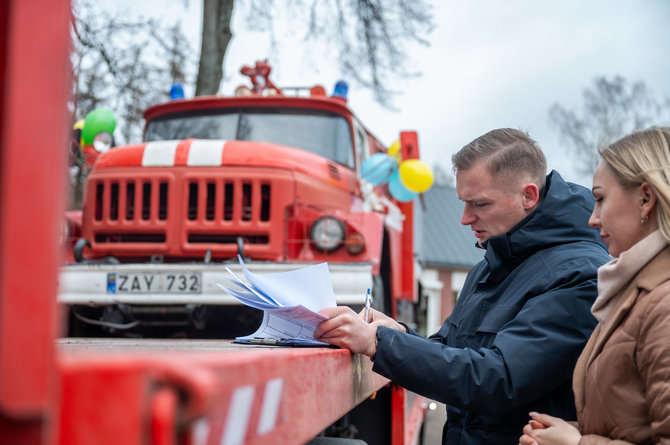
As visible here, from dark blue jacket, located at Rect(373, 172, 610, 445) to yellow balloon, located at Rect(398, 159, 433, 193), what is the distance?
12.3 ft

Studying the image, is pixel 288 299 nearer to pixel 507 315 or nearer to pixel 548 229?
pixel 507 315

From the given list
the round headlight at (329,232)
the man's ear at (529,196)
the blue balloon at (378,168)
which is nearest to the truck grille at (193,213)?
the round headlight at (329,232)

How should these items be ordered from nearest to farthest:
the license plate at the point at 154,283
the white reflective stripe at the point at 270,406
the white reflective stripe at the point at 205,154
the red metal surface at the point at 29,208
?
the red metal surface at the point at 29,208 → the white reflective stripe at the point at 270,406 → the license plate at the point at 154,283 → the white reflective stripe at the point at 205,154

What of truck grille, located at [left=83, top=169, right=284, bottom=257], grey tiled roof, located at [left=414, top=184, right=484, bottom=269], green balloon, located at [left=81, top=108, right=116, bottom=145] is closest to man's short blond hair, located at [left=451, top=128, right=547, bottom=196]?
truck grille, located at [left=83, top=169, right=284, bottom=257]

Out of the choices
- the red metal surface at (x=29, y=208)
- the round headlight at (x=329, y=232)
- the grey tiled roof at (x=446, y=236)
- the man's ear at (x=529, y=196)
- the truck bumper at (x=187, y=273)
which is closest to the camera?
the red metal surface at (x=29, y=208)

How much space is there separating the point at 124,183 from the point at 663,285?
4.24 m

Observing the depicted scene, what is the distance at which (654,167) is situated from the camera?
61.2 inches

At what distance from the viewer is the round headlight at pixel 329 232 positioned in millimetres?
4789

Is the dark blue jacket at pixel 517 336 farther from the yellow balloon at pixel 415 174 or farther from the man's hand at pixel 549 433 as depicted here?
the yellow balloon at pixel 415 174

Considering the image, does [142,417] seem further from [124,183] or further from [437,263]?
[437,263]

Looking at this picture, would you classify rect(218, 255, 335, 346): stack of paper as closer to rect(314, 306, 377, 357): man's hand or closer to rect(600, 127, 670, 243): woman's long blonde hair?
rect(314, 306, 377, 357): man's hand

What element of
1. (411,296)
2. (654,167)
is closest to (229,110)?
(411,296)

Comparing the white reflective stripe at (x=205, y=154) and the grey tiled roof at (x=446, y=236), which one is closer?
the white reflective stripe at (x=205, y=154)

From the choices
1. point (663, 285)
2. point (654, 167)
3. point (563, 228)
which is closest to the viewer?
point (663, 285)
